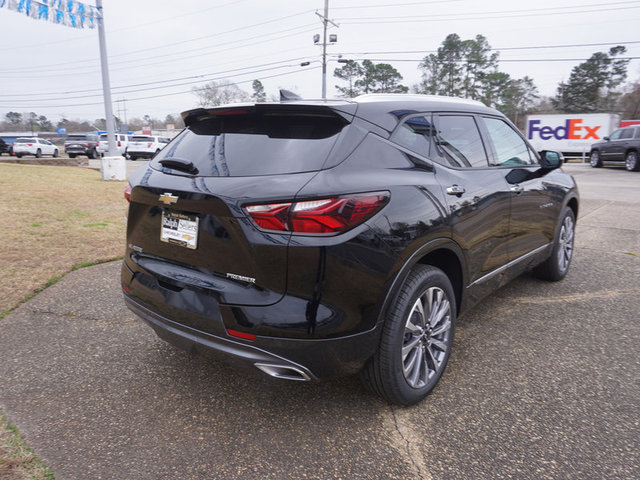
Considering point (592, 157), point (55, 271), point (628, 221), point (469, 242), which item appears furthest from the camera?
point (592, 157)

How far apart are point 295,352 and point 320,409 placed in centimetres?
63

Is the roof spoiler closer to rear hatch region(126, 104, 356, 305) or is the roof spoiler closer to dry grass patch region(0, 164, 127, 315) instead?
rear hatch region(126, 104, 356, 305)

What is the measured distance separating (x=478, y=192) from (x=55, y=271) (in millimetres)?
4249

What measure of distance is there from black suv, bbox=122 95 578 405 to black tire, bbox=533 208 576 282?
1.90 metres

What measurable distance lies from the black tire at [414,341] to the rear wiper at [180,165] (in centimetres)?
126

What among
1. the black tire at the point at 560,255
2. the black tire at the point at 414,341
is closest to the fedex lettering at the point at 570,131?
the black tire at the point at 560,255

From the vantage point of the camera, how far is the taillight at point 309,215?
2016mm

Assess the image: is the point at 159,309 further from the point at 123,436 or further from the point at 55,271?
the point at 55,271

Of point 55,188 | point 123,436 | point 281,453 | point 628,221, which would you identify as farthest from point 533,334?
point 55,188

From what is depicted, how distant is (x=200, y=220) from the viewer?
2.25 meters

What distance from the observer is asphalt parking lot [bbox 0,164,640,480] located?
2.13 metres

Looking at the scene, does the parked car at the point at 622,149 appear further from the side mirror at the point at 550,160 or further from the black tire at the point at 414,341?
the black tire at the point at 414,341

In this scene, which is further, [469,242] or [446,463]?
[469,242]

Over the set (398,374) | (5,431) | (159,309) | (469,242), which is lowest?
(5,431)
